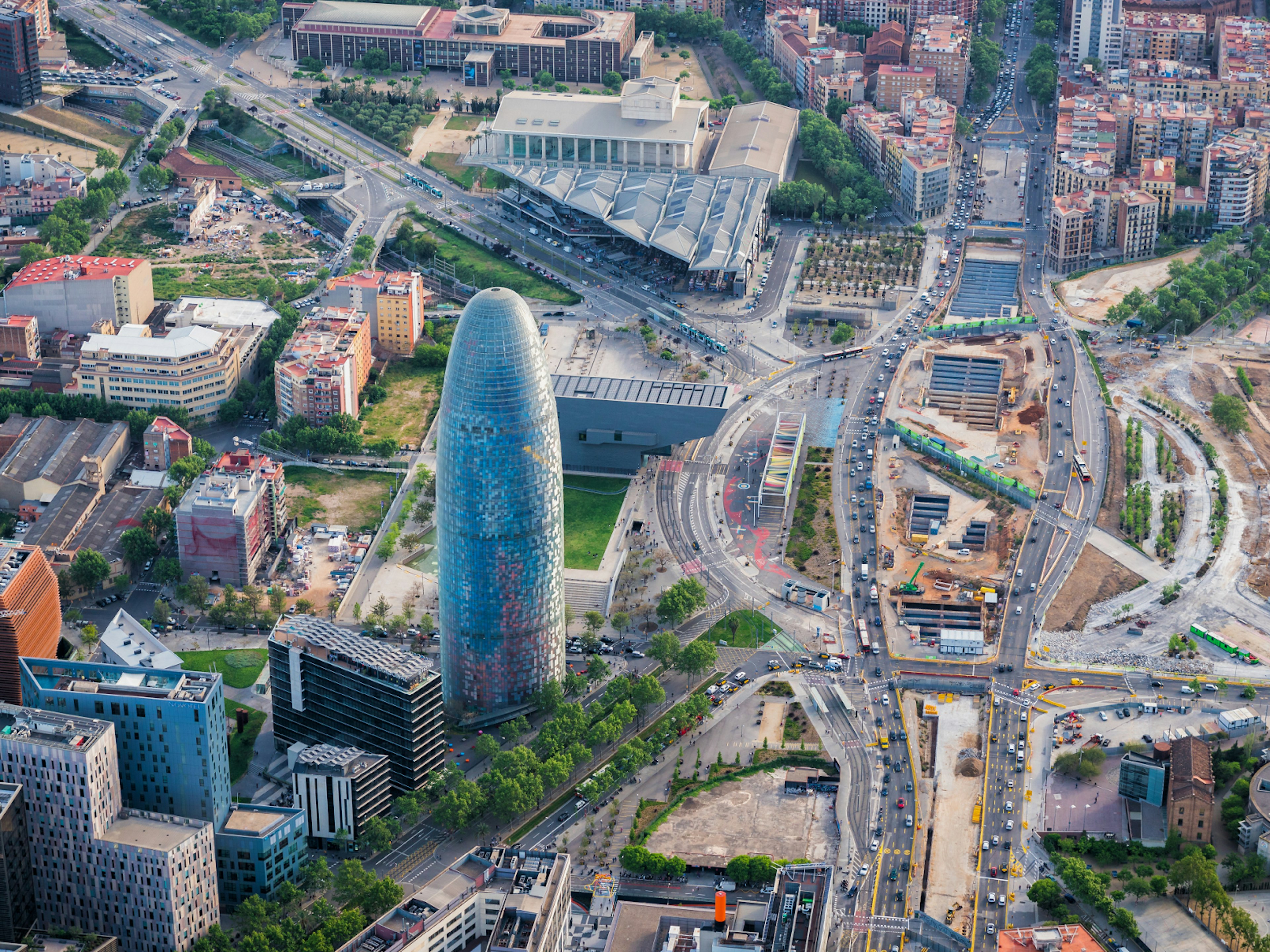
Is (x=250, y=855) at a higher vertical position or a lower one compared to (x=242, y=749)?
higher

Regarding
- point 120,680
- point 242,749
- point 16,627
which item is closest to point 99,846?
point 120,680

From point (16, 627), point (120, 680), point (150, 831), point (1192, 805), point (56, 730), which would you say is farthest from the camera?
point (16, 627)

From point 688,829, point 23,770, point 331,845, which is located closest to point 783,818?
point 688,829

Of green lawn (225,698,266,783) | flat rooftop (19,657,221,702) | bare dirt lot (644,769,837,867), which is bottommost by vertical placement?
bare dirt lot (644,769,837,867)

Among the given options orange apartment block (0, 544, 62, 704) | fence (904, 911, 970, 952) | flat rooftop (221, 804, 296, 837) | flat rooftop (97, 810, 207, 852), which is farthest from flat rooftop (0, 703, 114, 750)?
fence (904, 911, 970, 952)

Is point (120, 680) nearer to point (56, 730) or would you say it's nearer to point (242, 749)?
point (56, 730)

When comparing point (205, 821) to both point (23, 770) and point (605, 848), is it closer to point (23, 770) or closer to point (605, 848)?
point (23, 770)

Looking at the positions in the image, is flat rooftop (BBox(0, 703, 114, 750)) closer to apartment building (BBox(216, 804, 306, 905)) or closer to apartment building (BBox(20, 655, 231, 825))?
apartment building (BBox(20, 655, 231, 825))

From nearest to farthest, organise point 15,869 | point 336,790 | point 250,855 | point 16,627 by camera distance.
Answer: point 15,869 < point 250,855 < point 336,790 < point 16,627
